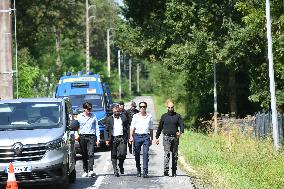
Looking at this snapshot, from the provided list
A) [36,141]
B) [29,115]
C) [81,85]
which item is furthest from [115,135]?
[81,85]

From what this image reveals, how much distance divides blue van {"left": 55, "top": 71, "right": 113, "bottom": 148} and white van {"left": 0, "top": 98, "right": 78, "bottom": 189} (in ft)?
34.8

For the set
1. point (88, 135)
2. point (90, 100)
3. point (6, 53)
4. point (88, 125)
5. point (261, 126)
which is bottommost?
point (261, 126)

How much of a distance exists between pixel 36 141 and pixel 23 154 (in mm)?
362

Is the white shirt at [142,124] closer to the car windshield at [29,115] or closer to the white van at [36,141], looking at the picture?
the white van at [36,141]

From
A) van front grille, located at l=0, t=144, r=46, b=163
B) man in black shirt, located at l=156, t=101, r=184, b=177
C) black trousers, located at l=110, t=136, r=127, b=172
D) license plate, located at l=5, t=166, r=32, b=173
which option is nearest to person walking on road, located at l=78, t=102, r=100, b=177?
black trousers, located at l=110, t=136, r=127, b=172

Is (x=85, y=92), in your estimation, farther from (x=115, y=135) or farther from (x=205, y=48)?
(x=205, y=48)

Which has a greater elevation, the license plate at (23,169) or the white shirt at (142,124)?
the white shirt at (142,124)

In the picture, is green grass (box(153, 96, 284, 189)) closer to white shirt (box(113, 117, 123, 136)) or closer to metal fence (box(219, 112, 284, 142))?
metal fence (box(219, 112, 284, 142))

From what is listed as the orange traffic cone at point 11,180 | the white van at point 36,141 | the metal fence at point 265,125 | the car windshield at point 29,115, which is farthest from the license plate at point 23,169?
the metal fence at point 265,125

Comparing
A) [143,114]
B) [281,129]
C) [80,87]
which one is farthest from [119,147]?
[281,129]

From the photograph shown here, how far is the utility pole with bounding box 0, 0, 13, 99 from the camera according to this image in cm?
2098

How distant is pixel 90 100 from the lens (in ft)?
85.3

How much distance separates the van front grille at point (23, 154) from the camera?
13.3m

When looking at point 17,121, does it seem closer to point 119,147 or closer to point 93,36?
point 119,147
